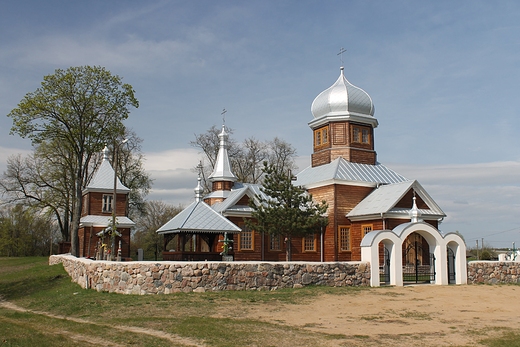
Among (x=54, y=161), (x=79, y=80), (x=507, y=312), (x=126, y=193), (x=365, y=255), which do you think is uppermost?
(x=79, y=80)

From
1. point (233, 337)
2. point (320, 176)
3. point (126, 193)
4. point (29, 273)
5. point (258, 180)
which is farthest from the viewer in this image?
point (258, 180)

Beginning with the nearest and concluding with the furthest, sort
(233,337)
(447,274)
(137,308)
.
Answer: (233,337)
(137,308)
(447,274)

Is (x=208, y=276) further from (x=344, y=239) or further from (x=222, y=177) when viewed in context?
(x=222, y=177)

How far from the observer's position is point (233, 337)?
1020cm

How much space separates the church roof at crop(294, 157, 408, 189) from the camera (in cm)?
2817

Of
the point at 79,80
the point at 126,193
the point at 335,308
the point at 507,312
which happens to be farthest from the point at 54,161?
the point at 507,312

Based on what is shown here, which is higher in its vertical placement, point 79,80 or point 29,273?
point 79,80

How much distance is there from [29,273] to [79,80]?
34.4 feet

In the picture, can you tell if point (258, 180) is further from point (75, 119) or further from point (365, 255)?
point (365, 255)

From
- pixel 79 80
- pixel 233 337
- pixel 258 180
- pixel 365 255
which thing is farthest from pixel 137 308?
pixel 258 180

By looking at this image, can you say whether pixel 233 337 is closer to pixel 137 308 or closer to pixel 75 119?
pixel 137 308

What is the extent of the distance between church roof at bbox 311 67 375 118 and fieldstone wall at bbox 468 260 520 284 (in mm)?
11291

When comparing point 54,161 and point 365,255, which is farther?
point 54,161

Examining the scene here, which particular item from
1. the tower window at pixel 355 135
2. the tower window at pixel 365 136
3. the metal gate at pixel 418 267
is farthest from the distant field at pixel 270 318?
the tower window at pixel 365 136
